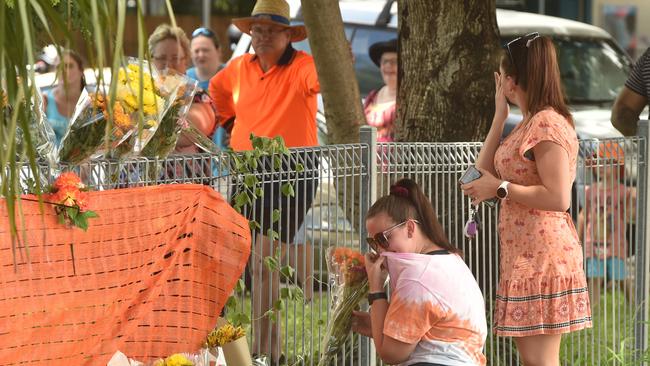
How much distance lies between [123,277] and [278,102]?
10.7ft

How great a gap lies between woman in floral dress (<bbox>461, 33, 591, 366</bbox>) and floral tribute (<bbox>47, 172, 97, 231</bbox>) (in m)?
1.72

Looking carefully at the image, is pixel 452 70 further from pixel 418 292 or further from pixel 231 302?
pixel 418 292

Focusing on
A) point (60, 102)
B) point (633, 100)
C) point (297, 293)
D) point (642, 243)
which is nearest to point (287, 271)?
point (297, 293)

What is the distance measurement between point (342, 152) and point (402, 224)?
1007 millimetres

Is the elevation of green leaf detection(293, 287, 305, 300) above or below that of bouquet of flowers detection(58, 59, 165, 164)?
below

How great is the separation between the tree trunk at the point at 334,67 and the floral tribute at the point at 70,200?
3017 millimetres

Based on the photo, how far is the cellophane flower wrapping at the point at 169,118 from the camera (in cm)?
472

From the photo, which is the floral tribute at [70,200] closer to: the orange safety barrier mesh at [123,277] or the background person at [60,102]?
the orange safety barrier mesh at [123,277]

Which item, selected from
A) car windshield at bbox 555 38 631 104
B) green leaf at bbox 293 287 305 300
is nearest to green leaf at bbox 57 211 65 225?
green leaf at bbox 293 287 305 300

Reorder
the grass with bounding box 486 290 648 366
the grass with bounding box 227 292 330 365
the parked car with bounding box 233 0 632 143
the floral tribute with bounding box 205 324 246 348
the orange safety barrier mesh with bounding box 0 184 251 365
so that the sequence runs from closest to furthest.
Result: 1. the orange safety barrier mesh with bounding box 0 184 251 365
2. the floral tribute with bounding box 205 324 246 348
3. the grass with bounding box 227 292 330 365
4. the grass with bounding box 486 290 648 366
5. the parked car with bounding box 233 0 632 143

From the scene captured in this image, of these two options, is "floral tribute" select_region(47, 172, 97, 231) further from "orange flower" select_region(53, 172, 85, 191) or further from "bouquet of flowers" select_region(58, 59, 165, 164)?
"bouquet of flowers" select_region(58, 59, 165, 164)

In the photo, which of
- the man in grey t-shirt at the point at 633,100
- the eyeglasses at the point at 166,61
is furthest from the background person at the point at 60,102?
the man in grey t-shirt at the point at 633,100

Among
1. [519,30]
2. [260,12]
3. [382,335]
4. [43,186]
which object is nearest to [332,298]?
[382,335]

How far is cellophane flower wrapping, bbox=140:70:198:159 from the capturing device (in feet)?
15.5
